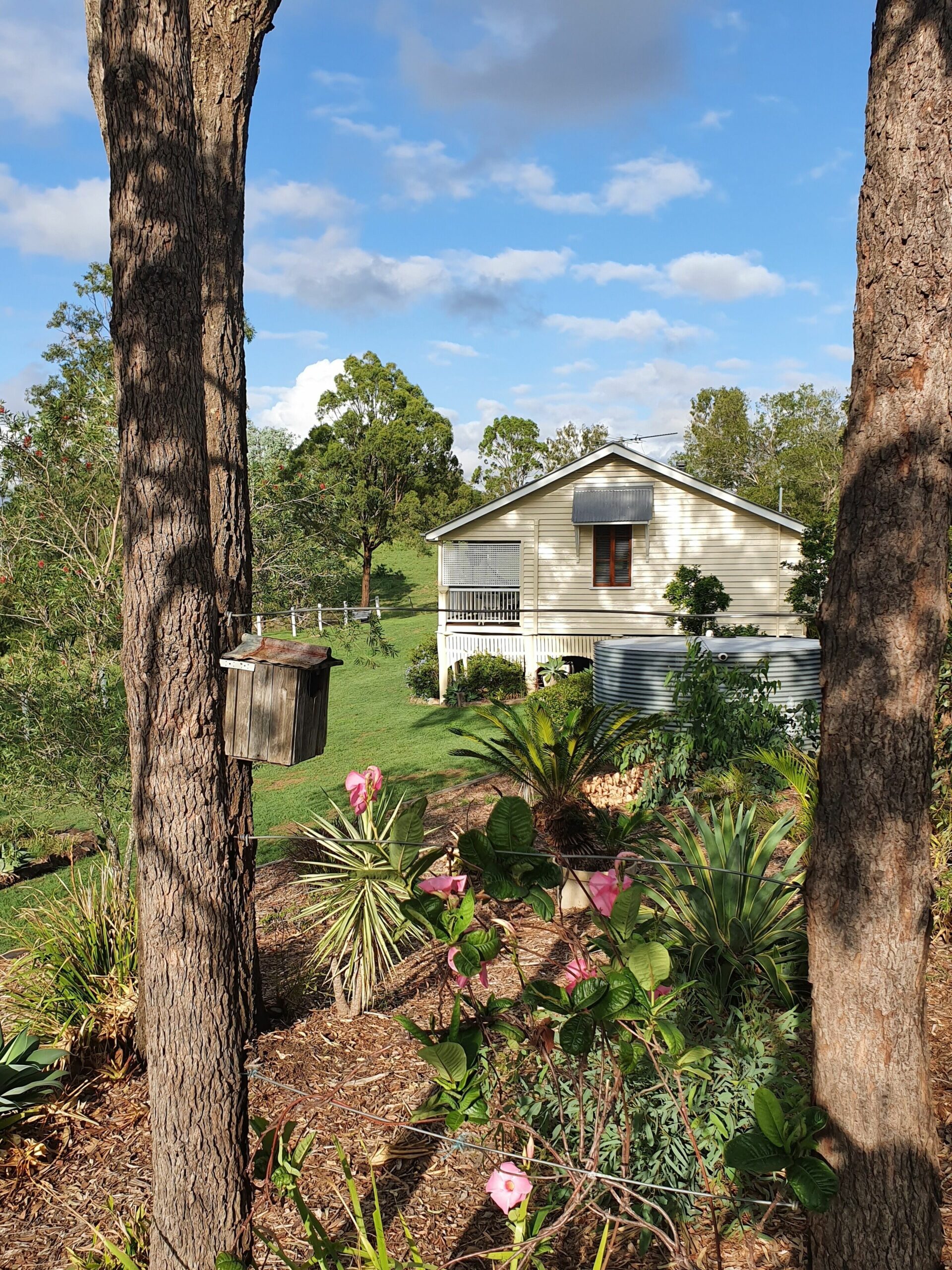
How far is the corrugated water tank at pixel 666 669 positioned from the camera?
392 inches

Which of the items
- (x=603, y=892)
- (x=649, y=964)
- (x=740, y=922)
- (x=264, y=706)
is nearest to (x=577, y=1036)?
(x=649, y=964)

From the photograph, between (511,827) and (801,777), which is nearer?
(511,827)

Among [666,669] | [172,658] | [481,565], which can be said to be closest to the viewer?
[172,658]

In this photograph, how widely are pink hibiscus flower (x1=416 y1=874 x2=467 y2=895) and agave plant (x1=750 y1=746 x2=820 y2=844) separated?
3.20m

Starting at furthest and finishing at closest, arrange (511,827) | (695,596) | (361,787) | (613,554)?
(613,554), (695,596), (361,787), (511,827)

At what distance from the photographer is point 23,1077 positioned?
3.85 meters

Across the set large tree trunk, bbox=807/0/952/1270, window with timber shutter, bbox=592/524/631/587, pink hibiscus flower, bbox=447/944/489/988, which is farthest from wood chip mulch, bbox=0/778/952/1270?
window with timber shutter, bbox=592/524/631/587

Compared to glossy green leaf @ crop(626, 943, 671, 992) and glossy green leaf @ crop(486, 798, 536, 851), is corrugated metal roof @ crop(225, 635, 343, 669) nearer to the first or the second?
glossy green leaf @ crop(486, 798, 536, 851)

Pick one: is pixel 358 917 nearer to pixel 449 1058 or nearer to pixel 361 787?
pixel 361 787

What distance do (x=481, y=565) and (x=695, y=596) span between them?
4851 mm

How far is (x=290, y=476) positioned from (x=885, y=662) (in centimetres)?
1118

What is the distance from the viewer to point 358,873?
15.3 feet

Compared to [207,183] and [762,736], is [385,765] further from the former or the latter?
[207,183]

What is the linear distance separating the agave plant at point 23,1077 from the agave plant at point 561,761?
128 inches
